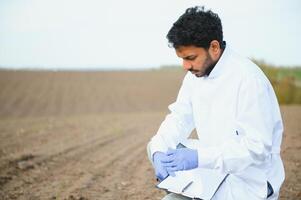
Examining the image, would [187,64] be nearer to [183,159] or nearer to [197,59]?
[197,59]

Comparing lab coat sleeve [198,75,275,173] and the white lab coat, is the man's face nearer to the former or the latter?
the white lab coat

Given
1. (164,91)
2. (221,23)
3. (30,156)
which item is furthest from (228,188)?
(164,91)

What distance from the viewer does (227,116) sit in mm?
2768

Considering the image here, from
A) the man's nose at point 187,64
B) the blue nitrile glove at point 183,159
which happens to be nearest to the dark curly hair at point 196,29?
the man's nose at point 187,64

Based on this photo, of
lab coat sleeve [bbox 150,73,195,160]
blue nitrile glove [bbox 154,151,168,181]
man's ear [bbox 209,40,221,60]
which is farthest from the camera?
lab coat sleeve [bbox 150,73,195,160]

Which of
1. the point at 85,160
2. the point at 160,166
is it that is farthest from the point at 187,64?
the point at 85,160

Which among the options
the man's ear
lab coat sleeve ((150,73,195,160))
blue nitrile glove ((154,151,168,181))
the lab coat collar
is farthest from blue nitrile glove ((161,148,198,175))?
the man's ear

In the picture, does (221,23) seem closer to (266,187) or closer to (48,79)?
(266,187)

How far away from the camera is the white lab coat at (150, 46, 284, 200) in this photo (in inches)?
99.9

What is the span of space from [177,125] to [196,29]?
0.85 meters

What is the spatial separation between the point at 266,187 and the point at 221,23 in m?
1.07

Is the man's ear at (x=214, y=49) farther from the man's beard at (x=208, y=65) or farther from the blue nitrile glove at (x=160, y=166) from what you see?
the blue nitrile glove at (x=160, y=166)

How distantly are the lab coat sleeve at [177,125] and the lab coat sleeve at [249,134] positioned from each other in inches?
24.2

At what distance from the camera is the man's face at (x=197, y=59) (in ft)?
9.22
